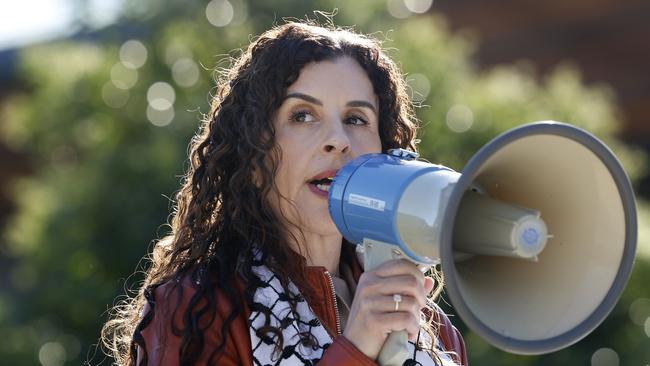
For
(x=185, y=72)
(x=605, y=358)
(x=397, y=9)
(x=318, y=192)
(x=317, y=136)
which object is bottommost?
(x=318, y=192)

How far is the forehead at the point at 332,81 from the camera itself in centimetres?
314

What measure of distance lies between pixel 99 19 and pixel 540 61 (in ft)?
21.9

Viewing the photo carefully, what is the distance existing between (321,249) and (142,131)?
4007 millimetres

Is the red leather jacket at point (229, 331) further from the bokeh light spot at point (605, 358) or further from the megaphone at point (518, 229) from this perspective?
the bokeh light spot at point (605, 358)

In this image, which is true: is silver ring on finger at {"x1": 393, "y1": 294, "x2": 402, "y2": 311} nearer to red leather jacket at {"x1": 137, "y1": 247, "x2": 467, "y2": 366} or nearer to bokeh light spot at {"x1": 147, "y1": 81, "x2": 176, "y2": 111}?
red leather jacket at {"x1": 137, "y1": 247, "x2": 467, "y2": 366}

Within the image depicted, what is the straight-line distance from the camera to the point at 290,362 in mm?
2863

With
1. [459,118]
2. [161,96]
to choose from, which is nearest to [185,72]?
[161,96]

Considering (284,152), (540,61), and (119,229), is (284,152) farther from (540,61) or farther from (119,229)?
(540,61)

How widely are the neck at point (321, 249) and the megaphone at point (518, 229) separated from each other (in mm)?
412

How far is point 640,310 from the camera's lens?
6773 mm

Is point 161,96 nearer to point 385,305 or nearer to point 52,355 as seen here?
point 52,355

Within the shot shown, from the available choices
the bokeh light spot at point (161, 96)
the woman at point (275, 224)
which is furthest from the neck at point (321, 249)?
the bokeh light spot at point (161, 96)

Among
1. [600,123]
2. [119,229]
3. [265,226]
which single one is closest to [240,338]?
[265,226]

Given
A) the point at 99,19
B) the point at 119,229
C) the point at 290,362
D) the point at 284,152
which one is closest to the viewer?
the point at 290,362
